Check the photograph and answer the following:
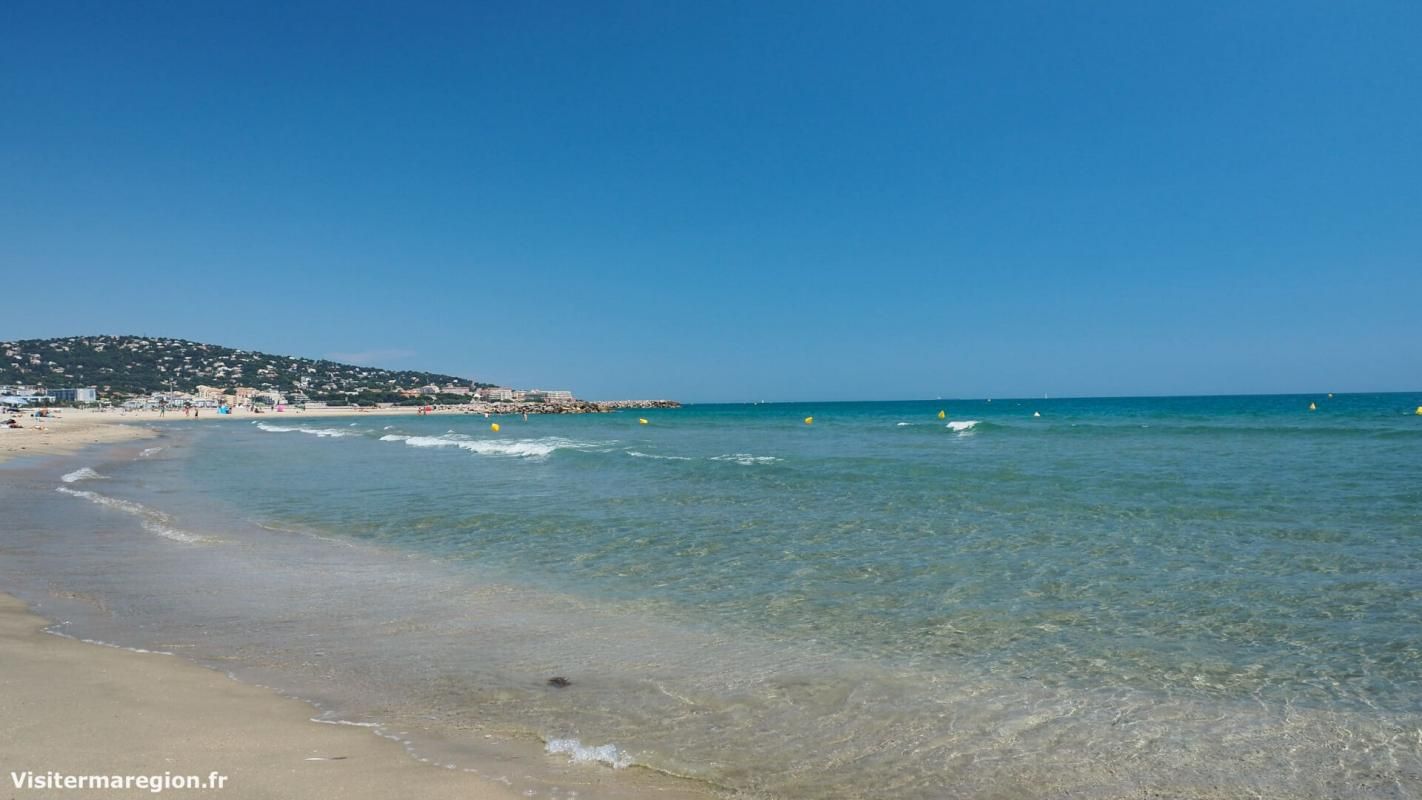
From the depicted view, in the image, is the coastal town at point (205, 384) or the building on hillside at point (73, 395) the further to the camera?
the coastal town at point (205, 384)

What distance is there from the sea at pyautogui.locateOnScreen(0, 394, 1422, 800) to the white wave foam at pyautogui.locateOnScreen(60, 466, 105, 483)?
5640 mm

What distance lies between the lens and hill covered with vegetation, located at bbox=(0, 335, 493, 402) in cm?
13869

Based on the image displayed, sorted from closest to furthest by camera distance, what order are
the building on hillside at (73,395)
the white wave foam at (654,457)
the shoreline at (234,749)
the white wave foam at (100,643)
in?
the shoreline at (234,749) < the white wave foam at (100,643) < the white wave foam at (654,457) < the building on hillside at (73,395)

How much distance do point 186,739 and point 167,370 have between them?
187 metres

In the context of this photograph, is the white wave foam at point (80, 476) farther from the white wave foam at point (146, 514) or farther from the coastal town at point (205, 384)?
the coastal town at point (205, 384)

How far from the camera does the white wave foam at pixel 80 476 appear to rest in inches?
916

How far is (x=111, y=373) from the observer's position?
481ft

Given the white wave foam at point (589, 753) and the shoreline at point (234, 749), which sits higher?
the shoreline at point (234, 749)

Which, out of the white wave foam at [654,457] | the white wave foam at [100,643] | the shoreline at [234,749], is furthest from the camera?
the white wave foam at [654,457]

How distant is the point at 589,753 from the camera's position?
4.78 meters

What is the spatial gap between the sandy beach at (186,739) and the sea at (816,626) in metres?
0.29

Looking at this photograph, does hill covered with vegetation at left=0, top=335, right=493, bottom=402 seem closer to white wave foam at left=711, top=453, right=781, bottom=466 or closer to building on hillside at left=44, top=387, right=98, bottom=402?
building on hillside at left=44, top=387, right=98, bottom=402

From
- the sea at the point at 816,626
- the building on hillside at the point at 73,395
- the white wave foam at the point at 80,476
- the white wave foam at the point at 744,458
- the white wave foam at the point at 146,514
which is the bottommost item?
the white wave foam at the point at 80,476

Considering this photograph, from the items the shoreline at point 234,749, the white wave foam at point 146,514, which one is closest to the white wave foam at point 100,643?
the shoreline at point 234,749
